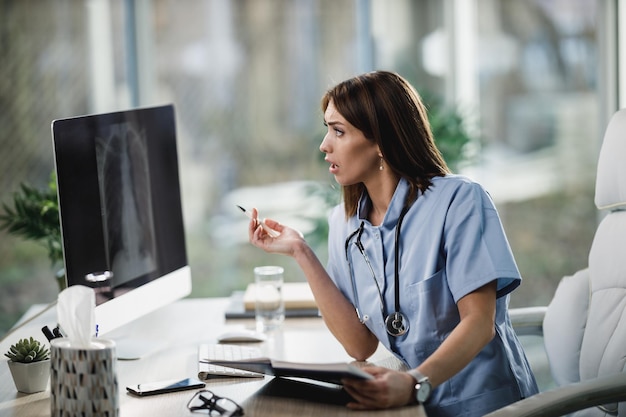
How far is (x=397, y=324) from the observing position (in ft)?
5.45

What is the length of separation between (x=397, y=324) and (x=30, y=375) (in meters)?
0.70

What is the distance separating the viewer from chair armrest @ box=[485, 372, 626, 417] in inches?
52.9

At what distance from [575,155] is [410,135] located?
7.37 feet

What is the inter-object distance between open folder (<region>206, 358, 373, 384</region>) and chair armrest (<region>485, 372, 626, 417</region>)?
0.24m

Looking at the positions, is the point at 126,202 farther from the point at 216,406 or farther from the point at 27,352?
the point at 216,406

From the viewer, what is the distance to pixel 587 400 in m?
1.42

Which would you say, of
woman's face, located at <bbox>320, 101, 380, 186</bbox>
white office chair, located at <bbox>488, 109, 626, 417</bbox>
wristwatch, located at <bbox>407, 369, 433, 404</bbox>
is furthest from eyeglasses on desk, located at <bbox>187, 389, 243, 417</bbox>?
white office chair, located at <bbox>488, 109, 626, 417</bbox>

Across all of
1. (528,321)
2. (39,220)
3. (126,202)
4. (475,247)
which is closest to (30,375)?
(126,202)

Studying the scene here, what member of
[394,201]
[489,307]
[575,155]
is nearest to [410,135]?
[394,201]

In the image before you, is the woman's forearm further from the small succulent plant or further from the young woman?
the small succulent plant

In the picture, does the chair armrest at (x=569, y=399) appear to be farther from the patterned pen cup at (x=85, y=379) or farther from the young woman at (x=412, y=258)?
the patterned pen cup at (x=85, y=379)

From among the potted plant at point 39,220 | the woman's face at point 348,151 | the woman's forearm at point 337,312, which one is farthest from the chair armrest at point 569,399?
the potted plant at point 39,220

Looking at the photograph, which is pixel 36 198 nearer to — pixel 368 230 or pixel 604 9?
pixel 368 230

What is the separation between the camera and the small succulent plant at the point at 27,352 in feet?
4.91
